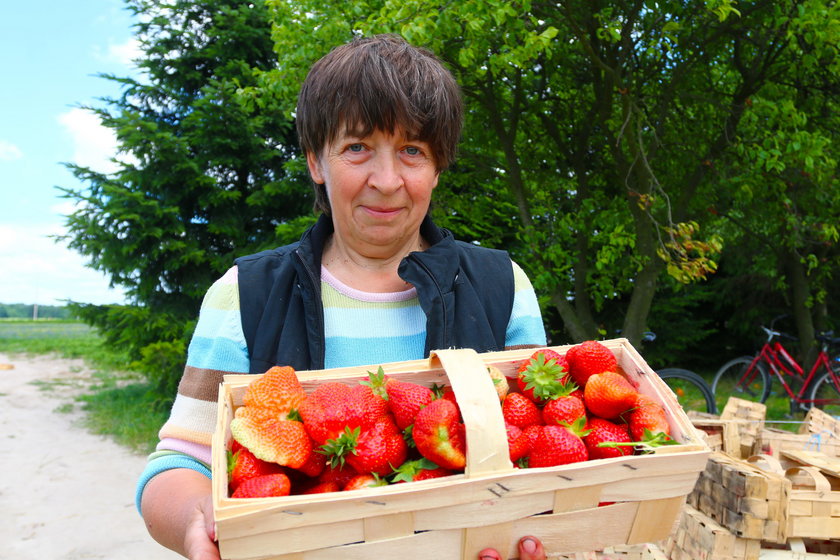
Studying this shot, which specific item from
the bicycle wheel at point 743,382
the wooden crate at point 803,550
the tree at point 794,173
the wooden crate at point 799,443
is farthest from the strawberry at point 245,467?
the bicycle wheel at point 743,382

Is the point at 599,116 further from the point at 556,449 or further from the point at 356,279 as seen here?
the point at 556,449

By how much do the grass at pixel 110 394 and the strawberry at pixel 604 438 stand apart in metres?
6.14

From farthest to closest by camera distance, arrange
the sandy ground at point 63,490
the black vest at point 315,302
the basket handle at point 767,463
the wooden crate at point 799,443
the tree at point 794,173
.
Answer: the tree at point 794,173, the sandy ground at point 63,490, the wooden crate at point 799,443, the basket handle at point 767,463, the black vest at point 315,302

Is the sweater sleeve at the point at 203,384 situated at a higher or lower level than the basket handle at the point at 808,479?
higher

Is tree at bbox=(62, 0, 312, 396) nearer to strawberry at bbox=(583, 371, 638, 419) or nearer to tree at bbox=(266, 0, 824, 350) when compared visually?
tree at bbox=(266, 0, 824, 350)

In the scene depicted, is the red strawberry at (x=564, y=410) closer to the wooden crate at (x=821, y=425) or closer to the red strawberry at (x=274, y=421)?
the red strawberry at (x=274, y=421)

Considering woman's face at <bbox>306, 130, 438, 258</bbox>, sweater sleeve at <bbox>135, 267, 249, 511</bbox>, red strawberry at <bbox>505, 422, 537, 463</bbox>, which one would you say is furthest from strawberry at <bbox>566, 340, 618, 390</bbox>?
sweater sleeve at <bbox>135, 267, 249, 511</bbox>

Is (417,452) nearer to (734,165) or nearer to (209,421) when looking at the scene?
(209,421)

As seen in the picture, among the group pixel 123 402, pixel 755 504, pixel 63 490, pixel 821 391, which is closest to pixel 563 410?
pixel 755 504

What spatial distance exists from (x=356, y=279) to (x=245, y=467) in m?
0.61

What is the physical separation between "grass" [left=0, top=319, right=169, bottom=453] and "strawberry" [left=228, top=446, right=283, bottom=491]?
592cm

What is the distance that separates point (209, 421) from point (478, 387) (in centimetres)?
67

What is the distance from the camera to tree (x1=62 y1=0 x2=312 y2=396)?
7.29 m

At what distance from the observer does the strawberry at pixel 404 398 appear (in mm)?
1225
